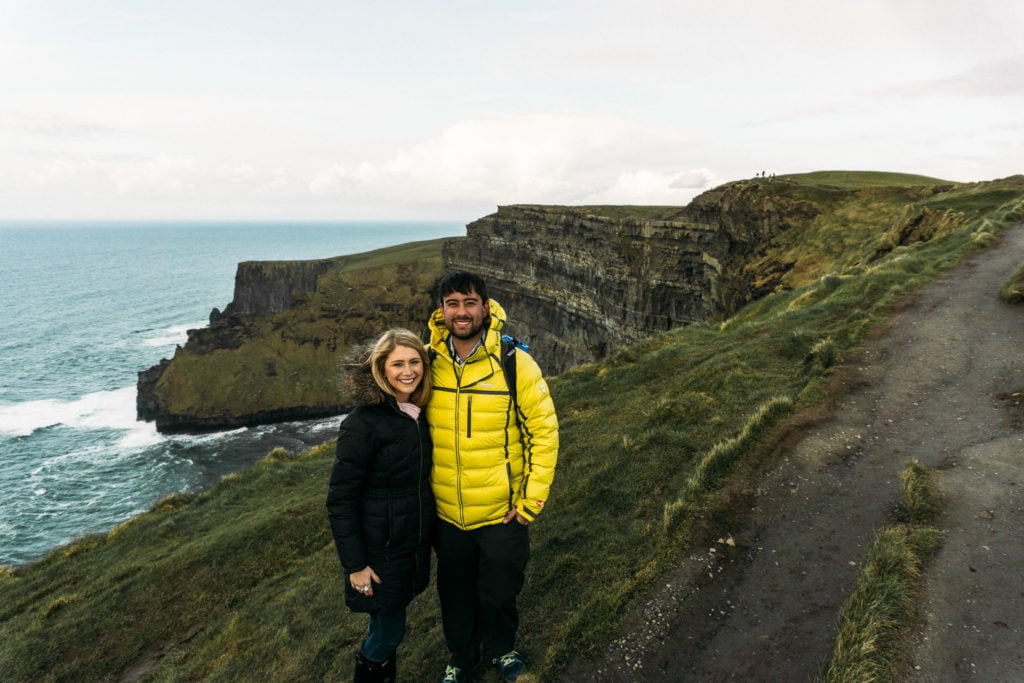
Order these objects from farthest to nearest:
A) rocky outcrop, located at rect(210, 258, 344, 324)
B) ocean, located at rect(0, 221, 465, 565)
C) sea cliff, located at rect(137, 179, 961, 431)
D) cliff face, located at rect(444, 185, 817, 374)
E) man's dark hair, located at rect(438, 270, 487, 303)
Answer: rocky outcrop, located at rect(210, 258, 344, 324)
cliff face, located at rect(444, 185, 817, 374)
ocean, located at rect(0, 221, 465, 565)
sea cliff, located at rect(137, 179, 961, 431)
man's dark hair, located at rect(438, 270, 487, 303)

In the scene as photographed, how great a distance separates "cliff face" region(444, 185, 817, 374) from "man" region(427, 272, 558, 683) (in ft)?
131

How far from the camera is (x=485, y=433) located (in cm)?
530

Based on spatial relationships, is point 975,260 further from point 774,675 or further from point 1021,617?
point 774,675

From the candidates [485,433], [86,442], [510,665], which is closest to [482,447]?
[485,433]

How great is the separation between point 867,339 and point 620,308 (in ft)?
153

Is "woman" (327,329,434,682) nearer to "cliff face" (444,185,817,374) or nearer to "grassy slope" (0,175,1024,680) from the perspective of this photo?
"grassy slope" (0,175,1024,680)

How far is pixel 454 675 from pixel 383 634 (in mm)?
1126

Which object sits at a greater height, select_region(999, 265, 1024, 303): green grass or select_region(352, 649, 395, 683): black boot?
select_region(999, 265, 1024, 303): green grass

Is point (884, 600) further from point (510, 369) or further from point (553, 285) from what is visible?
point (553, 285)

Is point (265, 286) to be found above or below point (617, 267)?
below

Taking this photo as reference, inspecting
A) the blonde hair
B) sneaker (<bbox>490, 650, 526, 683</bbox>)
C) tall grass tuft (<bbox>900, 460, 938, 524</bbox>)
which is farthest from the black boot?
tall grass tuft (<bbox>900, 460, 938, 524</bbox>)

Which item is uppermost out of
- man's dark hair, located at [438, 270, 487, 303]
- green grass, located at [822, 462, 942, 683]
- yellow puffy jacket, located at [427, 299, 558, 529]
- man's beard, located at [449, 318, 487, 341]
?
man's dark hair, located at [438, 270, 487, 303]

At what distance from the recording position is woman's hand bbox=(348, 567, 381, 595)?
5.10 metres

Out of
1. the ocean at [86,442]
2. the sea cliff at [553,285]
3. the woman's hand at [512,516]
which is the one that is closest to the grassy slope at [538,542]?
the woman's hand at [512,516]
